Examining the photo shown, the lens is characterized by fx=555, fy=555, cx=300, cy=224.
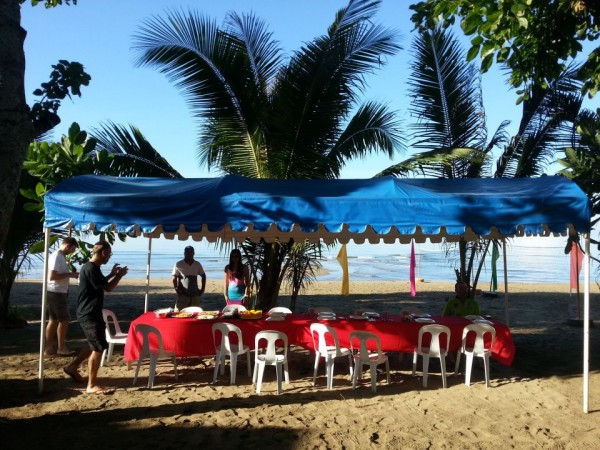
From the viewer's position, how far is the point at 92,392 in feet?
18.8

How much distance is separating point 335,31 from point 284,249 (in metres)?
3.93

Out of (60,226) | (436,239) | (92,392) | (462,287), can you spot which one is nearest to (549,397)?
(462,287)

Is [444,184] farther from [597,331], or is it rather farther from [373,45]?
[597,331]

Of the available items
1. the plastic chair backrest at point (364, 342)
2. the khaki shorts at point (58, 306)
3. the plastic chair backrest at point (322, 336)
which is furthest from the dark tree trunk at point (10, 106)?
the khaki shorts at point (58, 306)

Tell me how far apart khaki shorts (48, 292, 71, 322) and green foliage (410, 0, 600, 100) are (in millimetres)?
5773

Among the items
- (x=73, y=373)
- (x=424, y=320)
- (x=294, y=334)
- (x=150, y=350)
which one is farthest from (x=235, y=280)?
(x=424, y=320)

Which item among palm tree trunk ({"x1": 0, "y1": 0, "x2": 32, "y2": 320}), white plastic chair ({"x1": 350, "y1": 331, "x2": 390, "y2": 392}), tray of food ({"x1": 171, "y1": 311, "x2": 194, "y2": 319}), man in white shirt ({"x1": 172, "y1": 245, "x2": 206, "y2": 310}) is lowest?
white plastic chair ({"x1": 350, "y1": 331, "x2": 390, "y2": 392})

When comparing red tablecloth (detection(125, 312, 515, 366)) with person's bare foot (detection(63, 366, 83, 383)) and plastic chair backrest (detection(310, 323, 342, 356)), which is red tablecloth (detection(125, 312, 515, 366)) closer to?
plastic chair backrest (detection(310, 323, 342, 356))

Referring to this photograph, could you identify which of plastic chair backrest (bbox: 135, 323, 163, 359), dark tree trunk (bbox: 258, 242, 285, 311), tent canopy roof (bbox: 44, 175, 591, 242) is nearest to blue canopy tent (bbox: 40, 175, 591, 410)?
tent canopy roof (bbox: 44, 175, 591, 242)

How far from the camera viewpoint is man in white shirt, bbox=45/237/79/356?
23.2ft

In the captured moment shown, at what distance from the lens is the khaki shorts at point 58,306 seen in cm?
732

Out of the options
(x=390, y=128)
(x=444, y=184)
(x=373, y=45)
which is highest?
(x=373, y=45)

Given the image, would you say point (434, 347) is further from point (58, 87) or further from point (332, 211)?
point (58, 87)

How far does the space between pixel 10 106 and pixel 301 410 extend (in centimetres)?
360
